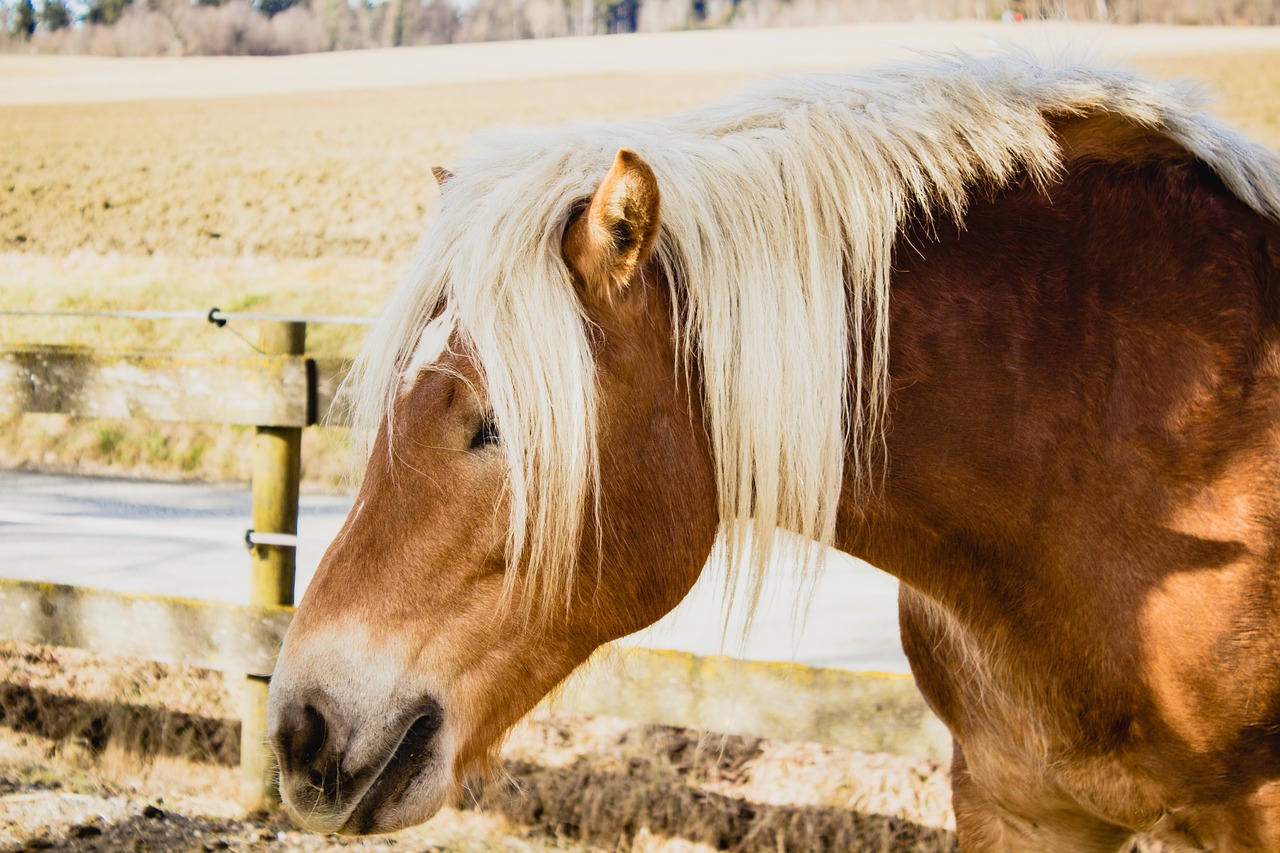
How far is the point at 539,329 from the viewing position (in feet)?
4.11

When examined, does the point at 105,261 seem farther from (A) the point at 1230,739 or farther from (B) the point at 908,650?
(A) the point at 1230,739

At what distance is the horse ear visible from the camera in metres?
1.19

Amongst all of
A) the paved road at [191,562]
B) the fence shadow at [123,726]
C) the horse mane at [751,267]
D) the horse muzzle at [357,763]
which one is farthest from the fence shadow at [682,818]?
the horse mane at [751,267]

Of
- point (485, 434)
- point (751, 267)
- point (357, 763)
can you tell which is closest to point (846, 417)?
point (751, 267)

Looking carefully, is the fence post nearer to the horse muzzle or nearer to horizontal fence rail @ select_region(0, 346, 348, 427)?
horizontal fence rail @ select_region(0, 346, 348, 427)

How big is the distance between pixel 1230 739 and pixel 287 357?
7.93 feet

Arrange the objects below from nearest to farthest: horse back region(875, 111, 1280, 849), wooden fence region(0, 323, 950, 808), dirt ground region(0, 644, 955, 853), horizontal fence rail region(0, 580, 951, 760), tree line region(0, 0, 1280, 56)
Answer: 1. horse back region(875, 111, 1280, 849)
2. horizontal fence rail region(0, 580, 951, 760)
3. wooden fence region(0, 323, 950, 808)
4. dirt ground region(0, 644, 955, 853)
5. tree line region(0, 0, 1280, 56)

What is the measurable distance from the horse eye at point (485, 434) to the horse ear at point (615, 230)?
0.21 metres

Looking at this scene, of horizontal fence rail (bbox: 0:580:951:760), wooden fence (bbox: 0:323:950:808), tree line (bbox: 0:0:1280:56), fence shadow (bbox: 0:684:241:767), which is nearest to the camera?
horizontal fence rail (bbox: 0:580:951:760)

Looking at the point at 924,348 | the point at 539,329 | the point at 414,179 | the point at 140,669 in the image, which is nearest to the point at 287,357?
the point at 140,669

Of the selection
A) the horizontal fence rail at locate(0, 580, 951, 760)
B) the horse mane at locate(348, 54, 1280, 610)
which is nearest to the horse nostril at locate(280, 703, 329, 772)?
the horse mane at locate(348, 54, 1280, 610)

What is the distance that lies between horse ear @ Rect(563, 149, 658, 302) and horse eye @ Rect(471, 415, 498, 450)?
0.70 ft

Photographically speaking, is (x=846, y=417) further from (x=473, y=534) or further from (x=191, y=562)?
(x=191, y=562)

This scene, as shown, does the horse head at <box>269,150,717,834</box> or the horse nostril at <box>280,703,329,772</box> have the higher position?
the horse head at <box>269,150,717,834</box>
